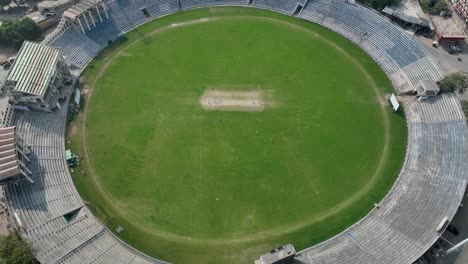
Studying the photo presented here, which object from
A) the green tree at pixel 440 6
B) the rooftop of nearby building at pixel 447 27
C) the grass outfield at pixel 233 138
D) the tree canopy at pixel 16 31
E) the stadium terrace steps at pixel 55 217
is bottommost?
the stadium terrace steps at pixel 55 217

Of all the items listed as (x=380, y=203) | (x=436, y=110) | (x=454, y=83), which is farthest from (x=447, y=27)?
(x=380, y=203)

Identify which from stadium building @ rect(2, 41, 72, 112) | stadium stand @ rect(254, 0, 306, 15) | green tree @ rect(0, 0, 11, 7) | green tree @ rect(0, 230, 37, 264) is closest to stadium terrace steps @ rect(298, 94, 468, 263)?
green tree @ rect(0, 230, 37, 264)

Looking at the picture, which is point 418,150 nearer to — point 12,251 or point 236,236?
point 236,236

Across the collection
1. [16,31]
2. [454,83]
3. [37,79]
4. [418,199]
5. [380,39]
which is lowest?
[418,199]

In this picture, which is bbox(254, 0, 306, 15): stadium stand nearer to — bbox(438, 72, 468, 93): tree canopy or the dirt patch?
the dirt patch

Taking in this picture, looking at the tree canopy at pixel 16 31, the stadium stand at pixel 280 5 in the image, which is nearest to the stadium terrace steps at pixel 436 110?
the stadium stand at pixel 280 5

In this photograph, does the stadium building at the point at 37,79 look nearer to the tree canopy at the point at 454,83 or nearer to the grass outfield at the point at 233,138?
the grass outfield at the point at 233,138

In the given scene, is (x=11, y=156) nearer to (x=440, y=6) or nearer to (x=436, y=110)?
(x=436, y=110)
